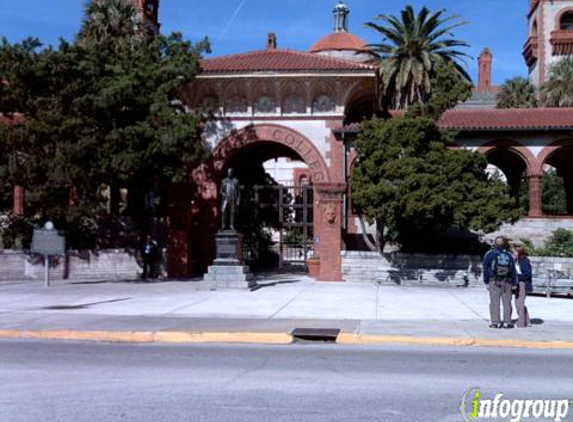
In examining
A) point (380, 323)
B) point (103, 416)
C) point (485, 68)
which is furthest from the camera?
point (485, 68)

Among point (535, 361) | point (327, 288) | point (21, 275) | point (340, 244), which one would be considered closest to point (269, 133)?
point (340, 244)

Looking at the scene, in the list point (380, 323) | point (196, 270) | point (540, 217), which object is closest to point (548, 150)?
point (540, 217)

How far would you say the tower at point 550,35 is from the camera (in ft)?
209

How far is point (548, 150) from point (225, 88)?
14037 mm

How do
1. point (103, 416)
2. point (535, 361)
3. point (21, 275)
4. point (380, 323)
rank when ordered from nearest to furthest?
point (103, 416)
point (535, 361)
point (380, 323)
point (21, 275)

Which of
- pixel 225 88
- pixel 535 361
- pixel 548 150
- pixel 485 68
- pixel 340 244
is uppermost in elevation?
pixel 485 68

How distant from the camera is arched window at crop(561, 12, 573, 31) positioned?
65.6m

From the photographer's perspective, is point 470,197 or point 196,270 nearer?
point 470,197

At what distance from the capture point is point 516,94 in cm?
5466

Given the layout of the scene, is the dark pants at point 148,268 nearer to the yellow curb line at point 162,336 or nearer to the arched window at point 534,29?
the yellow curb line at point 162,336

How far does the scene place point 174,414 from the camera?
23.3 ft

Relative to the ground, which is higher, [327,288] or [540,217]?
[540,217]

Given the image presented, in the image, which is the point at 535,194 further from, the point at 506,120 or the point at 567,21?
the point at 567,21

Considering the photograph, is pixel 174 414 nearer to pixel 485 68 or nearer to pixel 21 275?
pixel 21 275
